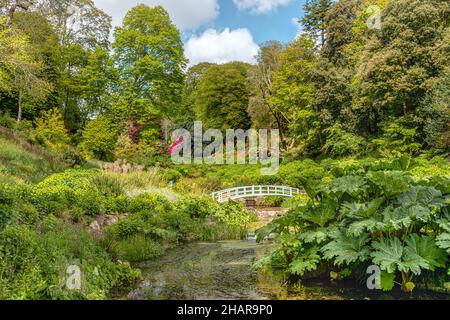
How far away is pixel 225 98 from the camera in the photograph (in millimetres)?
32031

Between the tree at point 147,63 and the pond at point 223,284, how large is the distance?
18800mm

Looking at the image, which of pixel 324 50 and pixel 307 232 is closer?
pixel 307 232

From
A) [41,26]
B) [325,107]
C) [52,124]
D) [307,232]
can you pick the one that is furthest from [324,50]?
[307,232]

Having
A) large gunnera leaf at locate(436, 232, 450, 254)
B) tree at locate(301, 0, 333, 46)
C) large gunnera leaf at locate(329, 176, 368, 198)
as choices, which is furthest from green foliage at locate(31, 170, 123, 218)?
tree at locate(301, 0, 333, 46)

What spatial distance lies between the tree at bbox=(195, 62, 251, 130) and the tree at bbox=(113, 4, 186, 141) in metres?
5.81

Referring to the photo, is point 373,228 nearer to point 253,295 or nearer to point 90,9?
point 253,295

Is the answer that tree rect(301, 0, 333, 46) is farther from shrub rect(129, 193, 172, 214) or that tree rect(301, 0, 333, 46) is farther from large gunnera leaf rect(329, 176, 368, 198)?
large gunnera leaf rect(329, 176, 368, 198)

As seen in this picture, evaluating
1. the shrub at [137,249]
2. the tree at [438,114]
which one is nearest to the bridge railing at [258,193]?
the tree at [438,114]

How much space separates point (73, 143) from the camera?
2617cm

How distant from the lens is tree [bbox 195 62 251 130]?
31.8m

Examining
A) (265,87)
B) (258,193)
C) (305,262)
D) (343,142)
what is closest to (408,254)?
(305,262)

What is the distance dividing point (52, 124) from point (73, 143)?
403cm

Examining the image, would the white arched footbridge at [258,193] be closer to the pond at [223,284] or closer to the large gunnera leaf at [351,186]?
the pond at [223,284]
